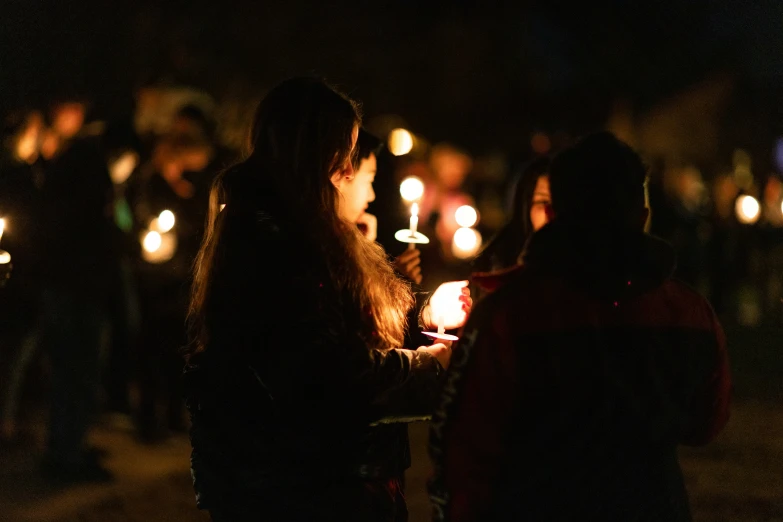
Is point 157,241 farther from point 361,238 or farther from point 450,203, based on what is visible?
point 450,203

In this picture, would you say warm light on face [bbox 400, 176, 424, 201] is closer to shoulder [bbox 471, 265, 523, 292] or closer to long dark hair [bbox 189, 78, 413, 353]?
long dark hair [bbox 189, 78, 413, 353]

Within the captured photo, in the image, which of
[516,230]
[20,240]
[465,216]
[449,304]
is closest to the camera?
[449,304]

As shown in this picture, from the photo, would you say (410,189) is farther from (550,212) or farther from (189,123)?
(189,123)

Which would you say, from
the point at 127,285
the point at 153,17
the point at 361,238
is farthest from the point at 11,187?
the point at 153,17

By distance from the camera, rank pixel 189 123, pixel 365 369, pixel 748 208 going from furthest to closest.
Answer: pixel 748 208 → pixel 189 123 → pixel 365 369

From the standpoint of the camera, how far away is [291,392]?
2.19m

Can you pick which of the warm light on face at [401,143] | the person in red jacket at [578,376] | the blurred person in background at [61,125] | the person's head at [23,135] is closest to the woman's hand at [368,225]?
the person in red jacket at [578,376]

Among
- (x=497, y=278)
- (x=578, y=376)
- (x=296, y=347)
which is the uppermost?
(x=497, y=278)

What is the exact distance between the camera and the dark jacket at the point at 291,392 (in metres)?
2.19

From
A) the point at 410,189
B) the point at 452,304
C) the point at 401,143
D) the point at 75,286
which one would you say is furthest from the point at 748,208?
the point at 452,304

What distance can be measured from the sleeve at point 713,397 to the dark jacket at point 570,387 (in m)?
0.14

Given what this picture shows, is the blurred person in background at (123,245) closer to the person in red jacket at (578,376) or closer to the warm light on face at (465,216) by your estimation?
the warm light on face at (465,216)

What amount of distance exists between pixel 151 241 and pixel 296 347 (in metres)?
4.09

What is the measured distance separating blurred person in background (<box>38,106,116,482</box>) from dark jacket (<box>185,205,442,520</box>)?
3.24m
